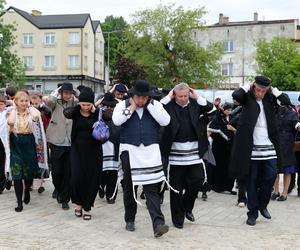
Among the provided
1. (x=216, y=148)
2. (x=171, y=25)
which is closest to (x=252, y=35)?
(x=171, y=25)

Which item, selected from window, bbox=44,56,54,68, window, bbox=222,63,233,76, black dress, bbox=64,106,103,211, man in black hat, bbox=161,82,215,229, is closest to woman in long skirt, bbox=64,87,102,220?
black dress, bbox=64,106,103,211

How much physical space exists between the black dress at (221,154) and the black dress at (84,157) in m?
3.34

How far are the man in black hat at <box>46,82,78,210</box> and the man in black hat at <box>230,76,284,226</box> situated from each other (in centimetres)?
264

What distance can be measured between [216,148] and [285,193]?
1.52 meters

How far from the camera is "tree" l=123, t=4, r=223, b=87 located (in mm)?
48719

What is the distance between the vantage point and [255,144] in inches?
311

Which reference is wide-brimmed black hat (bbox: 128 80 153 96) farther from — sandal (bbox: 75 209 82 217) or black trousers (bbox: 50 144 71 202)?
black trousers (bbox: 50 144 71 202)

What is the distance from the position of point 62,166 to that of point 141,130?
8.14ft

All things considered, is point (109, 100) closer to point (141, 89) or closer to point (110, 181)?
point (110, 181)

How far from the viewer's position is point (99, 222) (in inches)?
312

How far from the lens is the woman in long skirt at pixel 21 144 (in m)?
8.76

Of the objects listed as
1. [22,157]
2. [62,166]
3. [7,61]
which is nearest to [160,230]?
[62,166]

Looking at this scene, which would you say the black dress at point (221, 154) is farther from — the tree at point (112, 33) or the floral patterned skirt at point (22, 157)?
the tree at point (112, 33)

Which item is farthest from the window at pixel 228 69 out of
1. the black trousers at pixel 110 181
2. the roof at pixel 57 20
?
the black trousers at pixel 110 181
